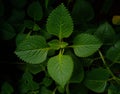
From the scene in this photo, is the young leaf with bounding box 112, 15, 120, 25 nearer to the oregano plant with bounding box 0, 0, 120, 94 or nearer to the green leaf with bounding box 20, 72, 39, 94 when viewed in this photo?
the oregano plant with bounding box 0, 0, 120, 94

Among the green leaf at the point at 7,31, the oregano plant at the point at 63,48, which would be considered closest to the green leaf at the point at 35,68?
the oregano plant at the point at 63,48

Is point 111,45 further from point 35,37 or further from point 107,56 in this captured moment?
point 35,37

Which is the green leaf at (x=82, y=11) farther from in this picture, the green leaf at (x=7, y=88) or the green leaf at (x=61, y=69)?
the green leaf at (x=7, y=88)

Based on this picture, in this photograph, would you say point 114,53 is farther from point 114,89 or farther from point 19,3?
point 19,3

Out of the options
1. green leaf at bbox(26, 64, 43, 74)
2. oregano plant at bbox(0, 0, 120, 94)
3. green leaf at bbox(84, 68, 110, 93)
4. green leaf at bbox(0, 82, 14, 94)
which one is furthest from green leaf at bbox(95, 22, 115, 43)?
green leaf at bbox(0, 82, 14, 94)

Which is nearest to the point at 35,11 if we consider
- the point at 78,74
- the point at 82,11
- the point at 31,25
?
the point at 31,25
